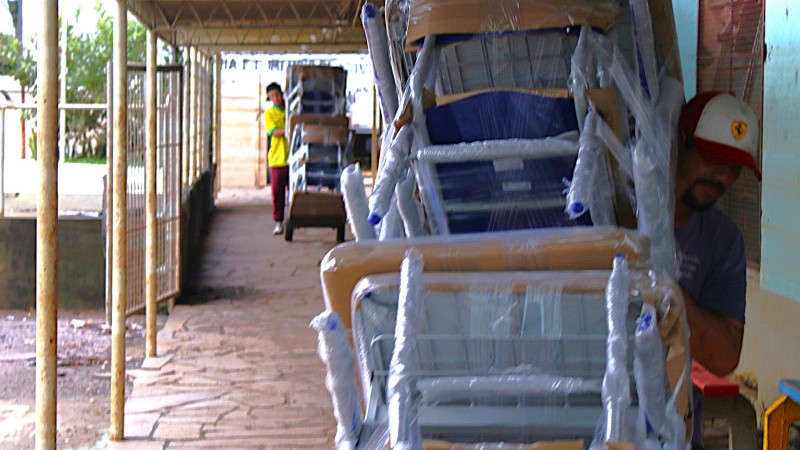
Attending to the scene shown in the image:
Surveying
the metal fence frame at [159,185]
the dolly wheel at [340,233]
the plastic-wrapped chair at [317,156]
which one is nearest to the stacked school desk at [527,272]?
the metal fence frame at [159,185]

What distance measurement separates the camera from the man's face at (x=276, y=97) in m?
15.0

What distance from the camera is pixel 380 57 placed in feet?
12.8

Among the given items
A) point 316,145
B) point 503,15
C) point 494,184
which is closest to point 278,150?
point 316,145

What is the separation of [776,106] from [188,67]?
33.0 ft

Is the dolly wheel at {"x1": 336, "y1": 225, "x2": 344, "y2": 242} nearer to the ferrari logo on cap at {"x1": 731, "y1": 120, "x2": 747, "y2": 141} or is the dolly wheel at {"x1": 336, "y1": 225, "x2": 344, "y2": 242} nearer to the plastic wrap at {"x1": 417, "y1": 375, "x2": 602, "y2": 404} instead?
the ferrari logo on cap at {"x1": 731, "y1": 120, "x2": 747, "y2": 141}

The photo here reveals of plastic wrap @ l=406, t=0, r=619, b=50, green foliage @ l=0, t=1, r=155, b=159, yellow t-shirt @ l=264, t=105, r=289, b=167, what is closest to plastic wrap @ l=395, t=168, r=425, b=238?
→ plastic wrap @ l=406, t=0, r=619, b=50

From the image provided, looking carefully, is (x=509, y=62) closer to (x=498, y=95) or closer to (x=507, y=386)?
(x=498, y=95)

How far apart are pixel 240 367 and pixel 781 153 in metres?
4.41

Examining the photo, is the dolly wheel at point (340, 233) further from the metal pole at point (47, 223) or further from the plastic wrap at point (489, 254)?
the plastic wrap at point (489, 254)

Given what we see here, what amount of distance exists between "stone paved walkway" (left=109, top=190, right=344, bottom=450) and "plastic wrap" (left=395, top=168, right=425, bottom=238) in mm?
2705

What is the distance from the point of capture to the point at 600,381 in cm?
270

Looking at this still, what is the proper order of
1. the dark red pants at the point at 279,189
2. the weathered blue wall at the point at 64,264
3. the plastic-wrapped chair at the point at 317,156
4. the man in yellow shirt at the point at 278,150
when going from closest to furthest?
the weathered blue wall at the point at 64,264 < the plastic-wrapped chair at the point at 317,156 < the dark red pants at the point at 279,189 < the man in yellow shirt at the point at 278,150

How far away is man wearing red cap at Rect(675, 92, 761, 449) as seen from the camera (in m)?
3.31

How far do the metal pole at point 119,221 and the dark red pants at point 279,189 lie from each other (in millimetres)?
8260
